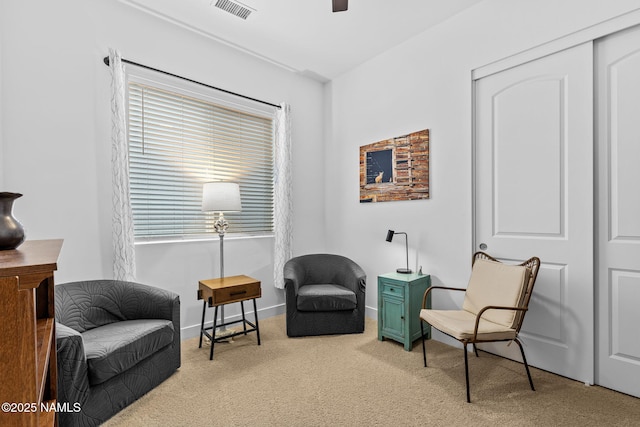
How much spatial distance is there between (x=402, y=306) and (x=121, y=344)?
2165 mm

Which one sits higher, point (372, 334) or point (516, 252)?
point (516, 252)

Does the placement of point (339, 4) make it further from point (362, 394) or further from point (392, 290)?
point (362, 394)

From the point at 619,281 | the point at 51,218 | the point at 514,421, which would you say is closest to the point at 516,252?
the point at 619,281

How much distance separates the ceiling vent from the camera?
276cm

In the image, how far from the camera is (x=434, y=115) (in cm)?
310

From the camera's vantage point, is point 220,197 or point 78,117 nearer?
point 78,117

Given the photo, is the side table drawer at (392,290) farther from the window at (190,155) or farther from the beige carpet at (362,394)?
the window at (190,155)

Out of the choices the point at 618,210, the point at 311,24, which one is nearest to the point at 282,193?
the point at 311,24

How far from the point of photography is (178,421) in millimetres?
1872

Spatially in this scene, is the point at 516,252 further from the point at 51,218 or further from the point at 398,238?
the point at 51,218

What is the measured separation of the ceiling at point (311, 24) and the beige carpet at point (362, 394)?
3.04 meters

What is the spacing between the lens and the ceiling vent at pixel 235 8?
276 centimetres

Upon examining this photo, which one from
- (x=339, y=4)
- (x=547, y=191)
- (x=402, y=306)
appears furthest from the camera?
(x=402, y=306)

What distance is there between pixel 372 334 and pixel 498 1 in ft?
10.4
